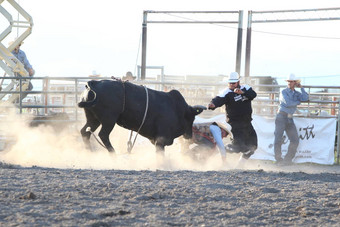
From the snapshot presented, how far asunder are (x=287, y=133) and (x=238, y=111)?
105 inches

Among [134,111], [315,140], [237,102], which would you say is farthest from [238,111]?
[315,140]

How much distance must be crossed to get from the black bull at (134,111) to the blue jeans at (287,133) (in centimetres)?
244

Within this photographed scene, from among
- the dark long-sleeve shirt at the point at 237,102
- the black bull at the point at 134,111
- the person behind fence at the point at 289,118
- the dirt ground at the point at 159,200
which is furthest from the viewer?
the person behind fence at the point at 289,118

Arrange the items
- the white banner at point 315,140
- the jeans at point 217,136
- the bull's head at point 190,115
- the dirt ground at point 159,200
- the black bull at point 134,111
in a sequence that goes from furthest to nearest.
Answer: the white banner at point 315,140
the jeans at point 217,136
the bull's head at point 190,115
the black bull at point 134,111
the dirt ground at point 159,200

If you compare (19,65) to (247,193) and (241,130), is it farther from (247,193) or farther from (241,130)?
(247,193)

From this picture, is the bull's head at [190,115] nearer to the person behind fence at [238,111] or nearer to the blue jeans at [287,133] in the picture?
the person behind fence at [238,111]

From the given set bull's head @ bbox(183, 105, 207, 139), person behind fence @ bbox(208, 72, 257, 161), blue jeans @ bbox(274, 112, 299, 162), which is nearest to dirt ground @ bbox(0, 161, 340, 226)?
person behind fence @ bbox(208, 72, 257, 161)

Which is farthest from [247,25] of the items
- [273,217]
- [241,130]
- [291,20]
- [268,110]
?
[273,217]

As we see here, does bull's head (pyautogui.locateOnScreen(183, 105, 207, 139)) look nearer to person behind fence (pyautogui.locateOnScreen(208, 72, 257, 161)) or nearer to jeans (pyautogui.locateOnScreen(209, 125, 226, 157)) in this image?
jeans (pyautogui.locateOnScreen(209, 125, 226, 157))

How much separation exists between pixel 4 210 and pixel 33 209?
8.7 inches

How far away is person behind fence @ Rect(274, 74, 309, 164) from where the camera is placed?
1112 cm

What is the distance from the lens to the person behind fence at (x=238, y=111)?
8.96 m

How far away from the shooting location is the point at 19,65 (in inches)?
526

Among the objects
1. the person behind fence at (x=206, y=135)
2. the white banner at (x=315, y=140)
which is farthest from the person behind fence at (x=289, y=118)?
the person behind fence at (x=206, y=135)
